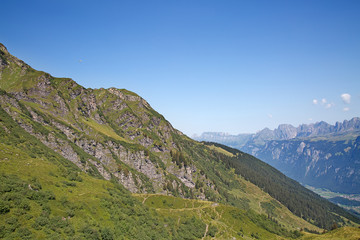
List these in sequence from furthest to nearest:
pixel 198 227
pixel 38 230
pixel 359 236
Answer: pixel 198 227, pixel 359 236, pixel 38 230

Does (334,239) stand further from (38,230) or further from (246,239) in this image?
(38,230)

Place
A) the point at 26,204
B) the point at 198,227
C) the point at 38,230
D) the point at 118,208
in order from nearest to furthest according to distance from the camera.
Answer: the point at 38,230
the point at 26,204
the point at 118,208
the point at 198,227

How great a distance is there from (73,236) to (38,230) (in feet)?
34.5

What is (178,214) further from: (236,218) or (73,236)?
(73,236)

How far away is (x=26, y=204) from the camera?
73062mm

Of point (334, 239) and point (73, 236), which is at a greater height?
point (334, 239)

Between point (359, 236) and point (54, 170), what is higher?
point (359, 236)

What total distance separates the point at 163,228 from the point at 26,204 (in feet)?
243

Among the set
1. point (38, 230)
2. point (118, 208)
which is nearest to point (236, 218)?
point (118, 208)

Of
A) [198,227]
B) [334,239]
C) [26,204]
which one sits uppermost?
[334,239]

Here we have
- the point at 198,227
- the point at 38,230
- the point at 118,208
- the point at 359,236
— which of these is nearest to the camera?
the point at 38,230

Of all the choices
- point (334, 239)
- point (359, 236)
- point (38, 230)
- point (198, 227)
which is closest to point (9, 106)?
point (38, 230)

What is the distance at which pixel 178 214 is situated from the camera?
6319 inches

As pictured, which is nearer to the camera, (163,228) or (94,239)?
(94,239)
